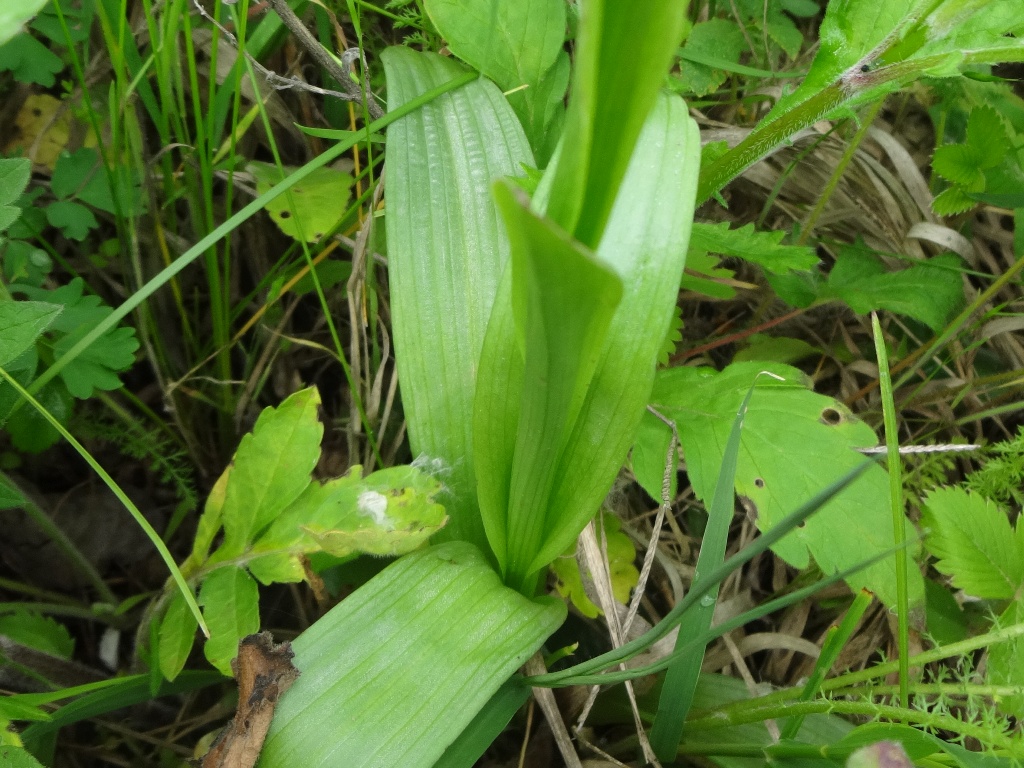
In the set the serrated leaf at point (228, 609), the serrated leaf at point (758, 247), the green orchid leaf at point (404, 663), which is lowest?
the serrated leaf at point (228, 609)

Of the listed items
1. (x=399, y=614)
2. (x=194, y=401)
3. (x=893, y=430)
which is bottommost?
(x=194, y=401)

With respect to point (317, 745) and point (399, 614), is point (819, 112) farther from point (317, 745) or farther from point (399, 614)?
point (317, 745)

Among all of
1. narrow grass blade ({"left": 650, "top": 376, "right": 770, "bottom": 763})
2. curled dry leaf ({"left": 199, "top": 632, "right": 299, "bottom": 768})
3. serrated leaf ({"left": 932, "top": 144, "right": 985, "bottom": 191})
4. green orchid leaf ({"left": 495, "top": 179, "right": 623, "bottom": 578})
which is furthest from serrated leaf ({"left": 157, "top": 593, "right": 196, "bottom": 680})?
serrated leaf ({"left": 932, "top": 144, "right": 985, "bottom": 191})

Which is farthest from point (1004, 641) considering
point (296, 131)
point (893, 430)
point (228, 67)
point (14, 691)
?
point (228, 67)

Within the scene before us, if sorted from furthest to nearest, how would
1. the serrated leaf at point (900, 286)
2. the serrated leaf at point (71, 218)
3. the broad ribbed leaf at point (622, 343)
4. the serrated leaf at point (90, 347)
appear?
the serrated leaf at point (900, 286)
the serrated leaf at point (71, 218)
the serrated leaf at point (90, 347)
the broad ribbed leaf at point (622, 343)

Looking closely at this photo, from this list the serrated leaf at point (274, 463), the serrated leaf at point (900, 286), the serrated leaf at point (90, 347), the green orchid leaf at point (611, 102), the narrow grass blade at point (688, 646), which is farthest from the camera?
the serrated leaf at point (900, 286)

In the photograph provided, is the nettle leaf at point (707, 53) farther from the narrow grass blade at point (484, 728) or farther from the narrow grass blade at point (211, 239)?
the narrow grass blade at point (484, 728)

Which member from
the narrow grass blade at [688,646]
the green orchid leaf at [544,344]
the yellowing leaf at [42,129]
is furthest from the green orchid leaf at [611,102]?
the yellowing leaf at [42,129]
